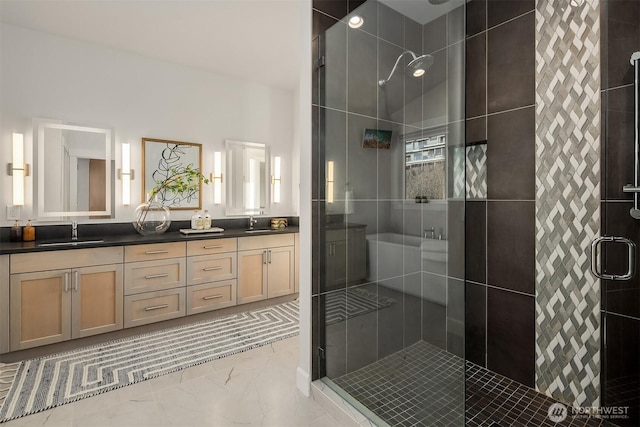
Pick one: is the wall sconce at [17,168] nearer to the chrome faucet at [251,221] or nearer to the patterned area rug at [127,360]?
the patterned area rug at [127,360]

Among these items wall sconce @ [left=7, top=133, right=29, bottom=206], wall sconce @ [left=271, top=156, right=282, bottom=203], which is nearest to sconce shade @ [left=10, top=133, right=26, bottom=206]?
wall sconce @ [left=7, top=133, right=29, bottom=206]

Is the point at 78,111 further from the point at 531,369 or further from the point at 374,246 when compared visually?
the point at 531,369

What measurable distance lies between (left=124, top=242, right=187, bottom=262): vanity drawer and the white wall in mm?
643

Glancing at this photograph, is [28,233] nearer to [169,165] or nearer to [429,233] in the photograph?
[169,165]

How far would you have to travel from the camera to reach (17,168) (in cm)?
286

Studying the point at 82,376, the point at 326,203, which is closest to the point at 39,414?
the point at 82,376

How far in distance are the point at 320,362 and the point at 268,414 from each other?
0.40 m

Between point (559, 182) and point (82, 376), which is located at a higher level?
point (559, 182)

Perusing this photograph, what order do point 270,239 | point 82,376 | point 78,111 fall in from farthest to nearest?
1. point 270,239
2. point 78,111
3. point 82,376

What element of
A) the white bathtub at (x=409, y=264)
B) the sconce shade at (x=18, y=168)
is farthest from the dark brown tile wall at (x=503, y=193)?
the sconce shade at (x=18, y=168)

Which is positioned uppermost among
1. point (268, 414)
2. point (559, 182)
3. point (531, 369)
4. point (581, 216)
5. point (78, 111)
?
point (78, 111)

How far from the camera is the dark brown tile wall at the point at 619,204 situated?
1310 mm

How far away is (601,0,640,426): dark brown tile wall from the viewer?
4.30ft

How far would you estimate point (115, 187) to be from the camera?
11.0 ft
